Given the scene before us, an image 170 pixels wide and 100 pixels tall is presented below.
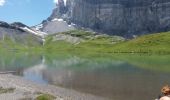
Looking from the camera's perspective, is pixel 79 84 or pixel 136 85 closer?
pixel 136 85

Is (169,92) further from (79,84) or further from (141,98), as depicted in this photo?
(79,84)

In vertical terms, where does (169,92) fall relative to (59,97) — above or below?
above

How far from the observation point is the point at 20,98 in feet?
178

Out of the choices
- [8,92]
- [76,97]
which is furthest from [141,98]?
[8,92]

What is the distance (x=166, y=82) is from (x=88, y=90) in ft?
55.4

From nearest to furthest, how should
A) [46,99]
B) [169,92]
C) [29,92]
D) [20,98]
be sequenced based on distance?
[169,92]
[46,99]
[20,98]
[29,92]

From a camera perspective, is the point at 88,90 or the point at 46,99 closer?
the point at 46,99

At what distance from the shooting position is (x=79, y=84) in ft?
245

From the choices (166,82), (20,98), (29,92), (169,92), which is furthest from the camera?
(166,82)

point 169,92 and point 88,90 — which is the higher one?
point 169,92

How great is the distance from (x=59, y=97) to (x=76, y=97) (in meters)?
2.87

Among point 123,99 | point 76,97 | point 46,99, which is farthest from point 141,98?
point 46,99

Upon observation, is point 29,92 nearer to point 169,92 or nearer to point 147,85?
point 147,85

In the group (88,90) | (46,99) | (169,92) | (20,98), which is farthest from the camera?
(88,90)
